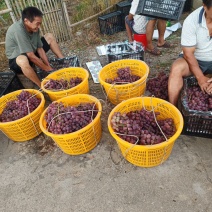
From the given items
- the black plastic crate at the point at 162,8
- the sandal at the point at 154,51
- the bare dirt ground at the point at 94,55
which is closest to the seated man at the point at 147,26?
the sandal at the point at 154,51

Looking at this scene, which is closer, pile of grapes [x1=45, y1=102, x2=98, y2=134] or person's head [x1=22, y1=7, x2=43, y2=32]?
pile of grapes [x1=45, y1=102, x2=98, y2=134]

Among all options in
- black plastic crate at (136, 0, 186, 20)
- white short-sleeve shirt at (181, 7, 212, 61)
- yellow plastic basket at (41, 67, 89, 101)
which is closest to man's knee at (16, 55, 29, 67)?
yellow plastic basket at (41, 67, 89, 101)

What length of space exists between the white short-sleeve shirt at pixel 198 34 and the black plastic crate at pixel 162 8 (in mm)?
1145

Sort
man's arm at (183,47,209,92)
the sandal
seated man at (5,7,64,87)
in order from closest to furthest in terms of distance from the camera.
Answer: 1. man's arm at (183,47,209,92)
2. seated man at (5,7,64,87)
3. the sandal

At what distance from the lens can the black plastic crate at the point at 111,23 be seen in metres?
4.73

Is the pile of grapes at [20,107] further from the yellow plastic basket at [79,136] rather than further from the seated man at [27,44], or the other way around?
the seated man at [27,44]

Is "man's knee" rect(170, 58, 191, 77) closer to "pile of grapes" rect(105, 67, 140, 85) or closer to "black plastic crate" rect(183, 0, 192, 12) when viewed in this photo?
"pile of grapes" rect(105, 67, 140, 85)

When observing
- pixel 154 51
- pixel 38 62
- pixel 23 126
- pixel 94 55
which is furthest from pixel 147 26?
pixel 23 126

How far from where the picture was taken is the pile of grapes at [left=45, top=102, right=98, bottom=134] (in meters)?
2.21

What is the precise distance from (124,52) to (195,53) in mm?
1080

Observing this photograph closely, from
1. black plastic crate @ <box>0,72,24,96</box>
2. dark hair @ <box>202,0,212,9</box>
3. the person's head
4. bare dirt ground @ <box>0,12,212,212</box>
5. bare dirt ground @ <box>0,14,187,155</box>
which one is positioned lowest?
bare dirt ground @ <box>0,12,212,212</box>

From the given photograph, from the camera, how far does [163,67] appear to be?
362 centimetres

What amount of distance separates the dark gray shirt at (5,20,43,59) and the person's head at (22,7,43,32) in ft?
0.36

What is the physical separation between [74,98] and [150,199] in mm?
1391
